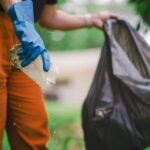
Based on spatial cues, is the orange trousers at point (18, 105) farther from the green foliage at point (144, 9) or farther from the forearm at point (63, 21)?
the green foliage at point (144, 9)

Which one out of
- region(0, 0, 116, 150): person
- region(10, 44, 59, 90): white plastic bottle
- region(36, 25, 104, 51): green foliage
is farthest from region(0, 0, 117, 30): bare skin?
region(36, 25, 104, 51): green foliage

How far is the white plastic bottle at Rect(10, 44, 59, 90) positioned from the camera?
12.7 feet

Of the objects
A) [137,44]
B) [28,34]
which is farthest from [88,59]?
[28,34]

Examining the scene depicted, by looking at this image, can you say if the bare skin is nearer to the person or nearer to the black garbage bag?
the black garbage bag

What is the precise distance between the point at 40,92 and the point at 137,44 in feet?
3.11

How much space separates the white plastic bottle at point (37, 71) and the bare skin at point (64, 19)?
2.63 feet

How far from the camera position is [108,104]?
4734 mm

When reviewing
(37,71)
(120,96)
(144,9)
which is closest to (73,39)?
(144,9)

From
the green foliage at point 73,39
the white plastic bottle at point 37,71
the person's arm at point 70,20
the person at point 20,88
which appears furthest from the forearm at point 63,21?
the green foliage at point 73,39

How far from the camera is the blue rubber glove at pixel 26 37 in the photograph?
3691mm

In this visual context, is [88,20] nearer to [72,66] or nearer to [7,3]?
[7,3]

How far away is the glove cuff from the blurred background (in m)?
3.06

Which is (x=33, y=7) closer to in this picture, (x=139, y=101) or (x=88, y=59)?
(x=139, y=101)

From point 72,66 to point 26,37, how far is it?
40.2 feet
